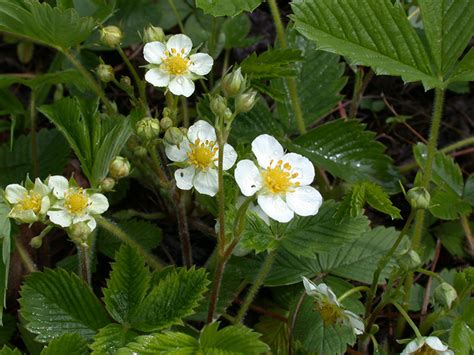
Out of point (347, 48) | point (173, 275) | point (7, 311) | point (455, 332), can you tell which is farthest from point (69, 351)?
point (347, 48)

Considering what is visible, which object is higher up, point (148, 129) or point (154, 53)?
point (154, 53)

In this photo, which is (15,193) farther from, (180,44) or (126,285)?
(180,44)

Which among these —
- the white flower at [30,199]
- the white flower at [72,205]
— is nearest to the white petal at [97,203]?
the white flower at [72,205]

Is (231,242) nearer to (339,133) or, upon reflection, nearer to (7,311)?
(339,133)

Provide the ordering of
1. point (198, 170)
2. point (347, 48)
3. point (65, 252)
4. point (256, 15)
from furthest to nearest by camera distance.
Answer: point (256, 15) < point (65, 252) < point (347, 48) < point (198, 170)

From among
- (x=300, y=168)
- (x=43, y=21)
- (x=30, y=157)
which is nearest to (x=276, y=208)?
(x=300, y=168)

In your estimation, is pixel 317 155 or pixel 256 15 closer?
pixel 317 155

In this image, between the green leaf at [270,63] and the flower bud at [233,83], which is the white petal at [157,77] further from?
the flower bud at [233,83]
